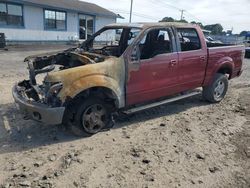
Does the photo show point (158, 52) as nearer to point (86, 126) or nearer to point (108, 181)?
point (86, 126)

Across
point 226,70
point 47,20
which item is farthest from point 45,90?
point 47,20

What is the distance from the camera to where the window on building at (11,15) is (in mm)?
20453

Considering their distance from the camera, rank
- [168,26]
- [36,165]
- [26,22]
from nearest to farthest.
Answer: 1. [36,165]
2. [168,26]
3. [26,22]

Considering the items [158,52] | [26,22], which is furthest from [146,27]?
[26,22]

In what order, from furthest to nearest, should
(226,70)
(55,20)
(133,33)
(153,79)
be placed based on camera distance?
1. (55,20)
2. (226,70)
3. (133,33)
4. (153,79)

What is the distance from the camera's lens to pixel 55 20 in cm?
2466

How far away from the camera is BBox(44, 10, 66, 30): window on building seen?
2387 centimetres

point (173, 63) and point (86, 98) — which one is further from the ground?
point (173, 63)

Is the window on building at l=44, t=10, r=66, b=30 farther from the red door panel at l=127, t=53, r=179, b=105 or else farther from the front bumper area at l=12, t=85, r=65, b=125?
the front bumper area at l=12, t=85, r=65, b=125

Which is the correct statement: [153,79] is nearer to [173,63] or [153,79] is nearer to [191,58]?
[173,63]

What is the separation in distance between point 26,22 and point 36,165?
20185 mm

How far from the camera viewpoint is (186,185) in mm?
3705

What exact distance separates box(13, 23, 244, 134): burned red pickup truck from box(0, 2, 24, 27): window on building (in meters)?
16.2

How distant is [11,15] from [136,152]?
64.7 feet
